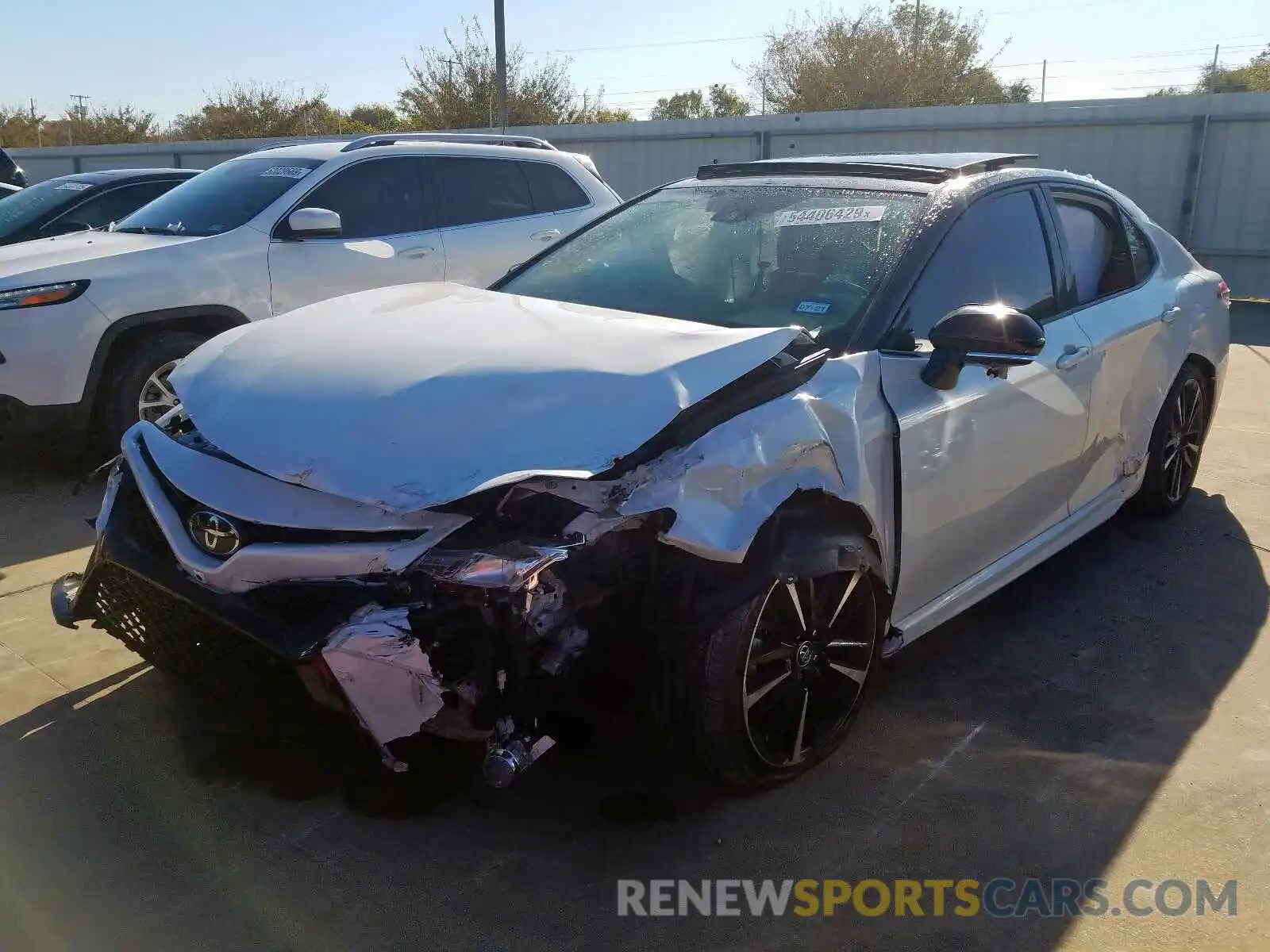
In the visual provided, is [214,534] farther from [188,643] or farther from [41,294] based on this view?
[41,294]

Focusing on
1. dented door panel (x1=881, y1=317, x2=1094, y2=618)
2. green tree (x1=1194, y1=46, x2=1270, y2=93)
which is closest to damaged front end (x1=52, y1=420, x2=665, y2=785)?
dented door panel (x1=881, y1=317, x2=1094, y2=618)

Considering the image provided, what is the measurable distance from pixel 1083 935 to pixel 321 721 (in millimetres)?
1777

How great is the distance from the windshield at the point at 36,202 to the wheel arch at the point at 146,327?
2920 mm

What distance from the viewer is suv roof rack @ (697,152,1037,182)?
356 centimetres

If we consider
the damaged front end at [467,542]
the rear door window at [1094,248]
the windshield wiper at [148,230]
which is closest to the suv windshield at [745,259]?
the damaged front end at [467,542]

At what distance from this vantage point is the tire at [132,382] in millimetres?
5395

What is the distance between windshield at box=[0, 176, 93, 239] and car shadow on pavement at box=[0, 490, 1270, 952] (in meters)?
5.74

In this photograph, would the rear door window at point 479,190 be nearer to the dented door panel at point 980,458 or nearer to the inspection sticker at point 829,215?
the inspection sticker at point 829,215

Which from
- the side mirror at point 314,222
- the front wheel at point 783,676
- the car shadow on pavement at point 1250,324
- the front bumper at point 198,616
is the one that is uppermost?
the side mirror at point 314,222

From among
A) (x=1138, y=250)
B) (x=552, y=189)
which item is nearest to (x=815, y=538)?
(x=1138, y=250)

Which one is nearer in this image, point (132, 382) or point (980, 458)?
point (980, 458)

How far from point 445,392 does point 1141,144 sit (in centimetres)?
1547

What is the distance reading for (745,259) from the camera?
345 cm

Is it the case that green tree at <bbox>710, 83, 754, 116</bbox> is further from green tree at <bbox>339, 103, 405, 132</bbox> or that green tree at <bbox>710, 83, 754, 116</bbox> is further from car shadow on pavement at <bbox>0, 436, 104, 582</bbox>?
car shadow on pavement at <bbox>0, 436, 104, 582</bbox>
